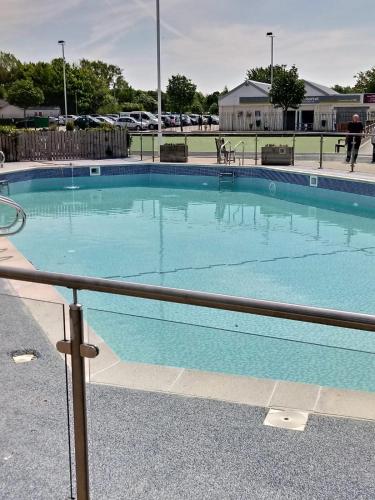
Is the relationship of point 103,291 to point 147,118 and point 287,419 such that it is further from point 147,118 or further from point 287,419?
point 147,118

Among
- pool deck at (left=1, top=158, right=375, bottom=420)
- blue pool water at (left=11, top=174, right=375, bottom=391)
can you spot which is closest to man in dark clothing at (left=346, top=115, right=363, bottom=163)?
blue pool water at (left=11, top=174, right=375, bottom=391)

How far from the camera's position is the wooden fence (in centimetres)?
2003

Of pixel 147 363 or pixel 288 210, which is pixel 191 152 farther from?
pixel 147 363

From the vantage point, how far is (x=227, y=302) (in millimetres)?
1648

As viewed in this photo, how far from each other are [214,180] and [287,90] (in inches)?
1179

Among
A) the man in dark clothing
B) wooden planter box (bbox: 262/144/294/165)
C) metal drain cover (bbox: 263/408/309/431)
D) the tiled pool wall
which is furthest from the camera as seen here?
wooden planter box (bbox: 262/144/294/165)

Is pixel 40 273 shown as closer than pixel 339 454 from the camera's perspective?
Yes

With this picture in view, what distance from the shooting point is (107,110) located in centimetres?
6575

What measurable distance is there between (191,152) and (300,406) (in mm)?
19033

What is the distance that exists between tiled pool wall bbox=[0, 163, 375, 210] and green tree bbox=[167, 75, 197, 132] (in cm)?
3644

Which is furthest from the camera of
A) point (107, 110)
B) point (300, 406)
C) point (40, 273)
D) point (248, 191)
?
point (107, 110)

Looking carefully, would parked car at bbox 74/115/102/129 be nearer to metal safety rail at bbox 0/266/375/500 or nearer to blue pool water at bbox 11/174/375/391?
blue pool water at bbox 11/174/375/391

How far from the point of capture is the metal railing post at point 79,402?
6.53ft

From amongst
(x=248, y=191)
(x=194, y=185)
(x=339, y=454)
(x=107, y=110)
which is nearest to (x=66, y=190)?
(x=194, y=185)
